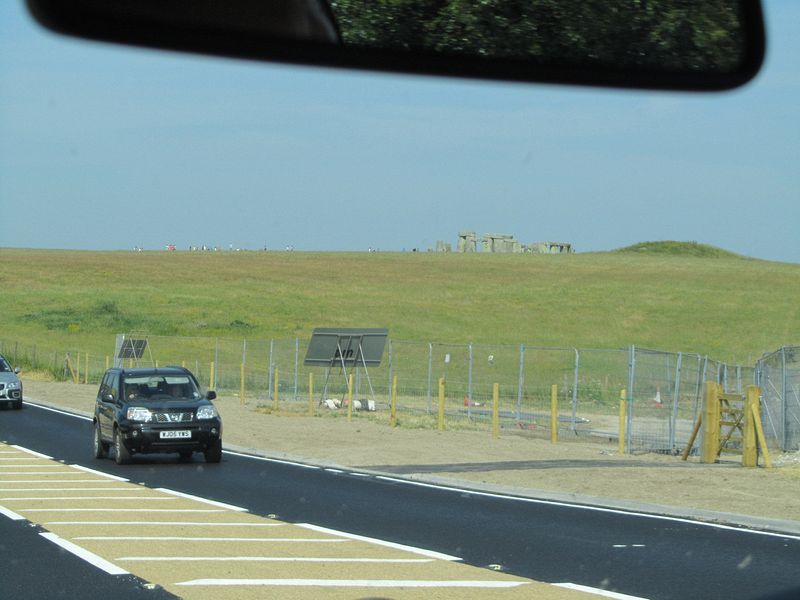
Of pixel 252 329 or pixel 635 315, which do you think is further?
pixel 635 315

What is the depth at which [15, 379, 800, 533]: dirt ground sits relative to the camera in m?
15.0

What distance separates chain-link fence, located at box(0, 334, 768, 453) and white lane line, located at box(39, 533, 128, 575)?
14.4 m

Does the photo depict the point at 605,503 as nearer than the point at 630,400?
Yes

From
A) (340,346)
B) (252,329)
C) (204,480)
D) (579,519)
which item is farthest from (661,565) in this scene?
(252,329)

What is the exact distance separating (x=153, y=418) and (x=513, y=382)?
30163 mm

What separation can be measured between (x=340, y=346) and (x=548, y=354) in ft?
82.7

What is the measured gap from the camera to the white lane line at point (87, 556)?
31.0 feet

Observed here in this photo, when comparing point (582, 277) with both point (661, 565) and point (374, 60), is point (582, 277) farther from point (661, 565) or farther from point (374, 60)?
point (374, 60)

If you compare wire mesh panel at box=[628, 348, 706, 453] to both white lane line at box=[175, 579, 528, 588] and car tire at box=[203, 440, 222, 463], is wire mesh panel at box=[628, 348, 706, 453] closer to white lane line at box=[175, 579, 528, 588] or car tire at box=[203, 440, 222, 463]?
car tire at box=[203, 440, 222, 463]

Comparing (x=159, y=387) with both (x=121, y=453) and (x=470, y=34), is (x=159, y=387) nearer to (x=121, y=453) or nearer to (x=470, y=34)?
(x=121, y=453)

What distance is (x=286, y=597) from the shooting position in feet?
27.5

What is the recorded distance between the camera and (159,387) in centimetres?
2128

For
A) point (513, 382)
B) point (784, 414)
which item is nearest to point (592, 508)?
point (784, 414)

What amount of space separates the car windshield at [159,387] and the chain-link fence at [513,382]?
8.31m
